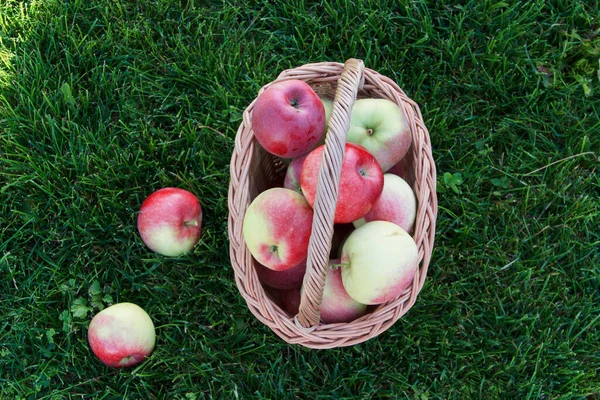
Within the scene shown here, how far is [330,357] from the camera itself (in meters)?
2.22

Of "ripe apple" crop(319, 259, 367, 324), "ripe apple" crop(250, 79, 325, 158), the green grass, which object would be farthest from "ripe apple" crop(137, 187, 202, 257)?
"ripe apple" crop(319, 259, 367, 324)

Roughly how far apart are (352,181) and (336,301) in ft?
A: 1.47

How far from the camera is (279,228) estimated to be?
170cm

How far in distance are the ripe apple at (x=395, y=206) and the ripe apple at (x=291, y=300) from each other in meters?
0.35

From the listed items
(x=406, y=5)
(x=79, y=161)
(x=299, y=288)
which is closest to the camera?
(x=299, y=288)

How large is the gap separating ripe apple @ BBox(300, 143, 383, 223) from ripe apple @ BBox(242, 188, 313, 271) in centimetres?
6

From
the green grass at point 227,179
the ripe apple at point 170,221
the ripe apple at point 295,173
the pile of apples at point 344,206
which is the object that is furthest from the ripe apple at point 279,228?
the green grass at point 227,179

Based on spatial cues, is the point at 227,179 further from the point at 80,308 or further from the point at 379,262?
the point at 379,262

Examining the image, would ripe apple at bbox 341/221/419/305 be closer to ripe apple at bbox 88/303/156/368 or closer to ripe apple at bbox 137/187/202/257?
ripe apple at bbox 137/187/202/257

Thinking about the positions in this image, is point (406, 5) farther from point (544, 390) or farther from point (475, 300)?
point (544, 390)

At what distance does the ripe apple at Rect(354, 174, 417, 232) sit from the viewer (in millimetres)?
1830

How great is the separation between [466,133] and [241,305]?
127 cm

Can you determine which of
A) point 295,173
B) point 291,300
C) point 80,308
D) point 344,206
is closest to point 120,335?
point 80,308

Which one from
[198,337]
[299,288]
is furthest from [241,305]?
[299,288]
